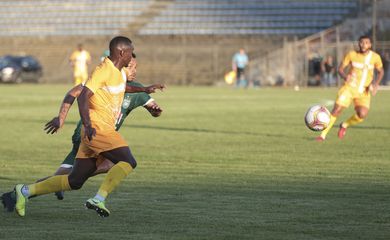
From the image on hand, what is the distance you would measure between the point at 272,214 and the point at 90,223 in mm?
1697

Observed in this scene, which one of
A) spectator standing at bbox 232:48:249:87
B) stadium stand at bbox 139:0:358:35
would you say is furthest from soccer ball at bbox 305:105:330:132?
stadium stand at bbox 139:0:358:35

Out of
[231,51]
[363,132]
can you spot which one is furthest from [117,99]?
[231,51]

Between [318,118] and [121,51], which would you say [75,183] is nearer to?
[121,51]

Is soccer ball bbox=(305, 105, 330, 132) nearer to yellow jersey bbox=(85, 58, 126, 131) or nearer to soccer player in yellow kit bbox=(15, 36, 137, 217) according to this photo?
soccer player in yellow kit bbox=(15, 36, 137, 217)

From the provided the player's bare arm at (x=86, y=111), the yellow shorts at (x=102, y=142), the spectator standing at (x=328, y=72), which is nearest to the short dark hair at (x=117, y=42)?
the player's bare arm at (x=86, y=111)

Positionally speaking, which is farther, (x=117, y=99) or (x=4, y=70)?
(x=4, y=70)

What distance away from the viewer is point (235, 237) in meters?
8.20

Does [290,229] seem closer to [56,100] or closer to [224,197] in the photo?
[224,197]

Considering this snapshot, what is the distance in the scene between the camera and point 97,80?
364 inches

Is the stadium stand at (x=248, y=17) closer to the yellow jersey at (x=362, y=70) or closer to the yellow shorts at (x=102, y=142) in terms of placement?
the yellow jersey at (x=362, y=70)

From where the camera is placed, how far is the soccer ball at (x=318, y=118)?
15.7 m

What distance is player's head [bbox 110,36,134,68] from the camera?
30.8ft

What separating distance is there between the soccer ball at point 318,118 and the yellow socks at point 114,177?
694cm

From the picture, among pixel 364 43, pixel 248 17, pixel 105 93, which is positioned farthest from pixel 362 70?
pixel 248 17
